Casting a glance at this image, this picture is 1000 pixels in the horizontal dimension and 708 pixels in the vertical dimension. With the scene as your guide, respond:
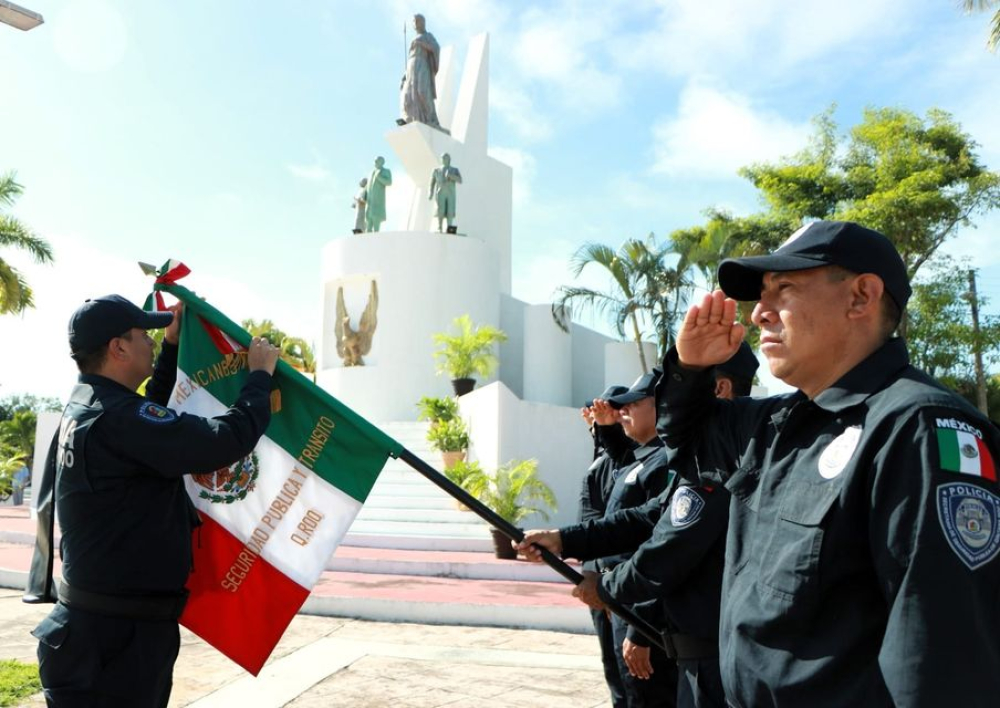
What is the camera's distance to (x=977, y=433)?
45.2 inches

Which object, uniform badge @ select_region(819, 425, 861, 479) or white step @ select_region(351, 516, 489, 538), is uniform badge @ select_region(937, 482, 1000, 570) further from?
Result: white step @ select_region(351, 516, 489, 538)

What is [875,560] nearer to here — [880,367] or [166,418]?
[880,367]

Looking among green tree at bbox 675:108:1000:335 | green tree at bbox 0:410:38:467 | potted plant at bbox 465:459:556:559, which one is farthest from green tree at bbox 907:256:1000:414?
green tree at bbox 0:410:38:467

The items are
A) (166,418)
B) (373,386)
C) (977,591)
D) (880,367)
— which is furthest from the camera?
(373,386)

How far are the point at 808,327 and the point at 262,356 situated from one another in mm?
1777

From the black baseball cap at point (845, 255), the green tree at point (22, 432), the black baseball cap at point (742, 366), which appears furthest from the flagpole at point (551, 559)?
the green tree at point (22, 432)

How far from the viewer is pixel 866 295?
1.40 m

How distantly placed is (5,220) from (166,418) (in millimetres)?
14746

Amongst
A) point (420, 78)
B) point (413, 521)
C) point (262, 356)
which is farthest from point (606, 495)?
point (420, 78)

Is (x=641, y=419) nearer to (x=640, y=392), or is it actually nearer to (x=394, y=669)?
(x=640, y=392)

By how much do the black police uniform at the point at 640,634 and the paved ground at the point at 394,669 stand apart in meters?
1.36

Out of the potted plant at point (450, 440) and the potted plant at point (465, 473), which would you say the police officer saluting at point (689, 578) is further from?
the potted plant at point (450, 440)

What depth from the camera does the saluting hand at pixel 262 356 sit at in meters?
2.57

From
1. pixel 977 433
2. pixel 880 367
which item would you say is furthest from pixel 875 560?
pixel 880 367
